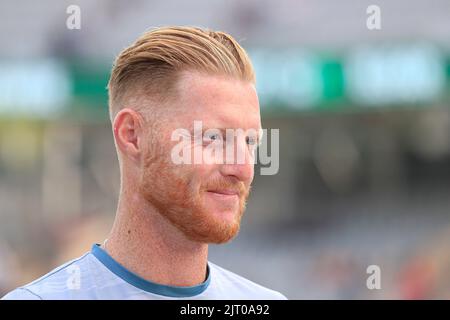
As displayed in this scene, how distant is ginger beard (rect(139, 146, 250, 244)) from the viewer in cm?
315

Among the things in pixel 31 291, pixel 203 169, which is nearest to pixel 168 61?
pixel 203 169

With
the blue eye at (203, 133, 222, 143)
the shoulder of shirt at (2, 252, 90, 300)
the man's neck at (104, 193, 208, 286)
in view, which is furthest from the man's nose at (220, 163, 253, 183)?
the shoulder of shirt at (2, 252, 90, 300)

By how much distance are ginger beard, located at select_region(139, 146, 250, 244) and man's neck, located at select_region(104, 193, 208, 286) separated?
8 cm

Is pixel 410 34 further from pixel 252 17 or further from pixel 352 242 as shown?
pixel 352 242

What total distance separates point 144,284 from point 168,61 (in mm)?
963

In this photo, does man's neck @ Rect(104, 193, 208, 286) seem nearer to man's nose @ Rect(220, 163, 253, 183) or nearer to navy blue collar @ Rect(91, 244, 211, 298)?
navy blue collar @ Rect(91, 244, 211, 298)

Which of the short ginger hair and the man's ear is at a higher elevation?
the short ginger hair

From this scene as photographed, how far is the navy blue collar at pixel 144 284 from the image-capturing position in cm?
331

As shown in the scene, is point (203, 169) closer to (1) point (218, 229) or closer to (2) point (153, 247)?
(1) point (218, 229)

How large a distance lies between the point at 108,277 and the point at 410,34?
12082 millimetres

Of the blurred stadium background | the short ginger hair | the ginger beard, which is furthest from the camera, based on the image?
the blurred stadium background

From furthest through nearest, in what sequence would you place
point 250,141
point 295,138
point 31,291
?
1. point 295,138
2. point 31,291
3. point 250,141

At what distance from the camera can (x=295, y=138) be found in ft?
50.4
